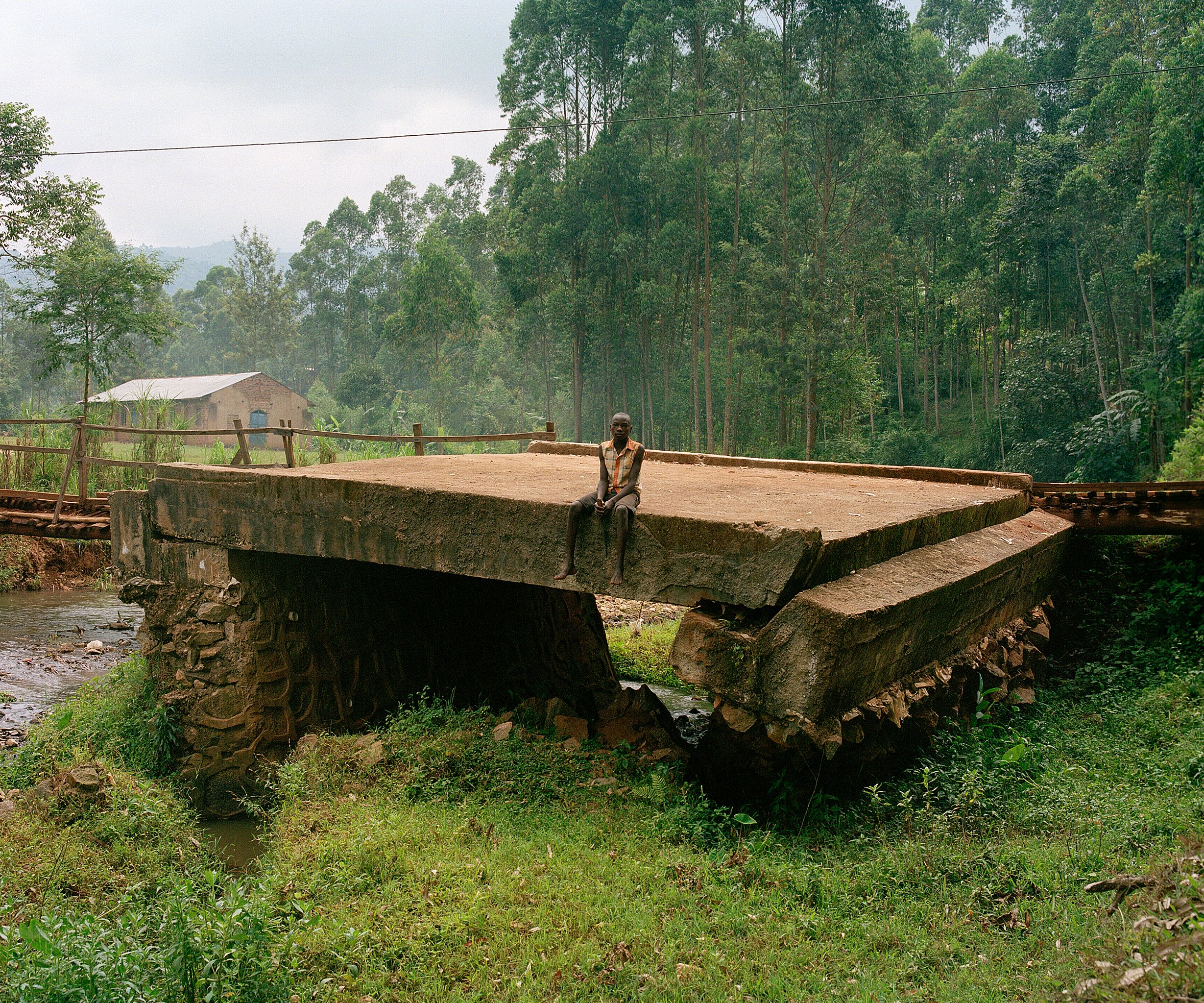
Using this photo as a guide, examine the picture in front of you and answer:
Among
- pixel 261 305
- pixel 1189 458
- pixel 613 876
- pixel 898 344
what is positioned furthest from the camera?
pixel 261 305

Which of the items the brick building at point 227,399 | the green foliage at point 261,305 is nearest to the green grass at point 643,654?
the brick building at point 227,399

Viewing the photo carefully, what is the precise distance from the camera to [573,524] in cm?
554

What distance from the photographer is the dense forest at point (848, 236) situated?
2206 centimetres

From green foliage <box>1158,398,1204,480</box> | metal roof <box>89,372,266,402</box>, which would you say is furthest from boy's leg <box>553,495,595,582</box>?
metal roof <box>89,372,266,402</box>

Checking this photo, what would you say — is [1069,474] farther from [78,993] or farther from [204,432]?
[78,993]

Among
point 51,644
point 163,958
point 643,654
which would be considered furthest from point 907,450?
point 163,958

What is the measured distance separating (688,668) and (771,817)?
120 cm

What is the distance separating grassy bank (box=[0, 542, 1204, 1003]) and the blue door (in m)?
33.0

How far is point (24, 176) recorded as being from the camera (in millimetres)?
20734

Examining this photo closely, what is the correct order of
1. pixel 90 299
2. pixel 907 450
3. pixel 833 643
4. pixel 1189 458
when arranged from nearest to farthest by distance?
pixel 833 643 < pixel 1189 458 < pixel 90 299 < pixel 907 450

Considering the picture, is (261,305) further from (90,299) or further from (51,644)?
(51,644)

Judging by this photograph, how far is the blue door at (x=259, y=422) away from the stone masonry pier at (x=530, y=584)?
1215 inches

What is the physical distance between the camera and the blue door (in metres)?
38.4

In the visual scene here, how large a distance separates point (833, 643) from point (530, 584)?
265 centimetres
